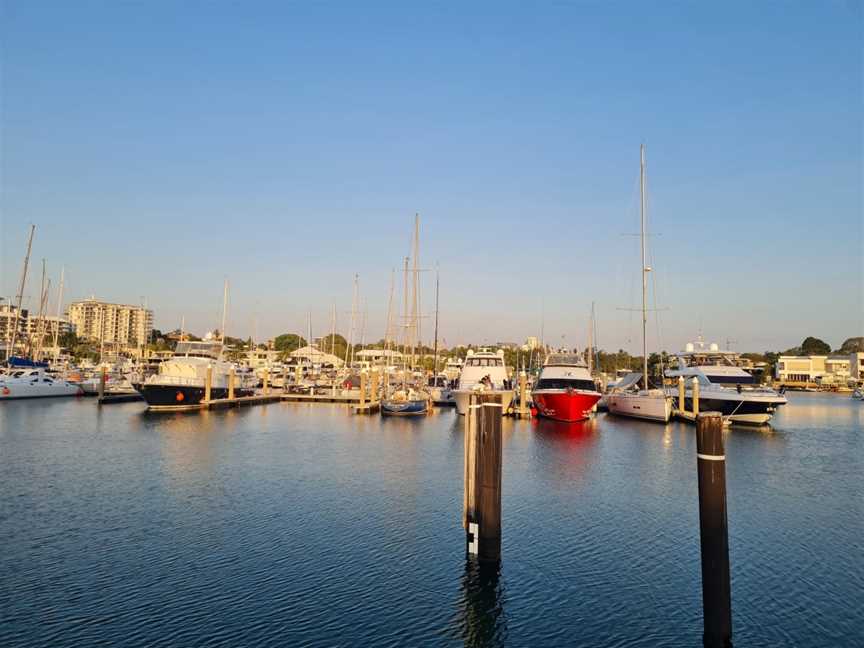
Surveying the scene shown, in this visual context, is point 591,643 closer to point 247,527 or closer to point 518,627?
point 518,627

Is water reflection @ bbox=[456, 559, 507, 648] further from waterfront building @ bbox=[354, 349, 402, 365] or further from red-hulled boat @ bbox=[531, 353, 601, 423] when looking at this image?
waterfront building @ bbox=[354, 349, 402, 365]

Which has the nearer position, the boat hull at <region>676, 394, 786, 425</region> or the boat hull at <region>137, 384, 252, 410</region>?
the boat hull at <region>676, 394, 786, 425</region>

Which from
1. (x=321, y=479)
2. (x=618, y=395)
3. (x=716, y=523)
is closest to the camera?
(x=716, y=523)

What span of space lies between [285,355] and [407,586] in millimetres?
159385

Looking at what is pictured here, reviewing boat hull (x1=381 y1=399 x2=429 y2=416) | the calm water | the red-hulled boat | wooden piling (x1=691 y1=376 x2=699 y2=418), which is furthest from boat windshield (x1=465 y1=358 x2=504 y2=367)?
the calm water

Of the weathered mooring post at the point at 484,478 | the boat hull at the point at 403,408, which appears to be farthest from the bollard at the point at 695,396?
the weathered mooring post at the point at 484,478

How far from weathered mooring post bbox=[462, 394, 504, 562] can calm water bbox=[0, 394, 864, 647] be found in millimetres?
749

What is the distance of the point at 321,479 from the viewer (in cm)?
2719

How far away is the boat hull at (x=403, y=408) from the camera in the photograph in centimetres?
5769

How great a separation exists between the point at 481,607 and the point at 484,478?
2757 millimetres

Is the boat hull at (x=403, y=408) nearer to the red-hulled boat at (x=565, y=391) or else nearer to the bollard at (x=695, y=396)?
the red-hulled boat at (x=565, y=391)

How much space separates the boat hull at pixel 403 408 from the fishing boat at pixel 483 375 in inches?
132

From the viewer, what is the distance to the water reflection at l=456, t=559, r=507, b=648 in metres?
12.2

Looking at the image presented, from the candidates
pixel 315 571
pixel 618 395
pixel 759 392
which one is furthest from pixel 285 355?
pixel 315 571
